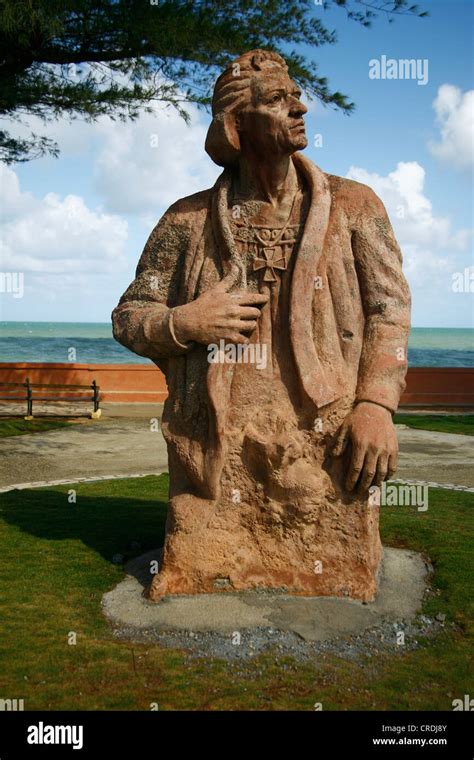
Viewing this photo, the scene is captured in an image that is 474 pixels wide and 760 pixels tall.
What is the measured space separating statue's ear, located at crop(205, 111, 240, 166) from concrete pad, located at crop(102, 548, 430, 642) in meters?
2.93

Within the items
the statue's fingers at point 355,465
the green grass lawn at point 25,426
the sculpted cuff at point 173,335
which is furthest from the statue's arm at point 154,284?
the green grass lawn at point 25,426

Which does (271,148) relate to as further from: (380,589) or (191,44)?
(191,44)

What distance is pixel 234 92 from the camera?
→ 5094mm

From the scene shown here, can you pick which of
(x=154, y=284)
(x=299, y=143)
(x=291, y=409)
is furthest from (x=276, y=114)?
(x=291, y=409)

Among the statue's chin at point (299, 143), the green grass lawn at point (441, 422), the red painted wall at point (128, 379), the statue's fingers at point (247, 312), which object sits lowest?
the green grass lawn at point (441, 422)

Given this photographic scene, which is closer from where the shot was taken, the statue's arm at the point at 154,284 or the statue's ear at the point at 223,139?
the statue's ear at the point at 223,139

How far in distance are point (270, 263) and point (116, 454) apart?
757 centimetres

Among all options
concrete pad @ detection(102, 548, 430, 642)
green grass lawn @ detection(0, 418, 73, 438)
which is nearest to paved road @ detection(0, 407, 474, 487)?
green grass lawn @ detection(0, 418, 73, 438)

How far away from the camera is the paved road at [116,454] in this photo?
10.6 m

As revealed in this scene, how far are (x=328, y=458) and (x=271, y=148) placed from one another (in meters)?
2.07

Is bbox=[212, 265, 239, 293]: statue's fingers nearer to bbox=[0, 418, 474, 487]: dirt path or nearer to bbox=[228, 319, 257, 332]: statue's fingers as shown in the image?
bbox=[228, 319, 257, 332]: statue's fingers

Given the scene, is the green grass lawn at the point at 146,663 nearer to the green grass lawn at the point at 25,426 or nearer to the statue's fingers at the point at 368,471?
the statue's fingers at the point at 368,471

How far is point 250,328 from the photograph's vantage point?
5.08 meters

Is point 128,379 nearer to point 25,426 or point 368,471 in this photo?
point 25,426
